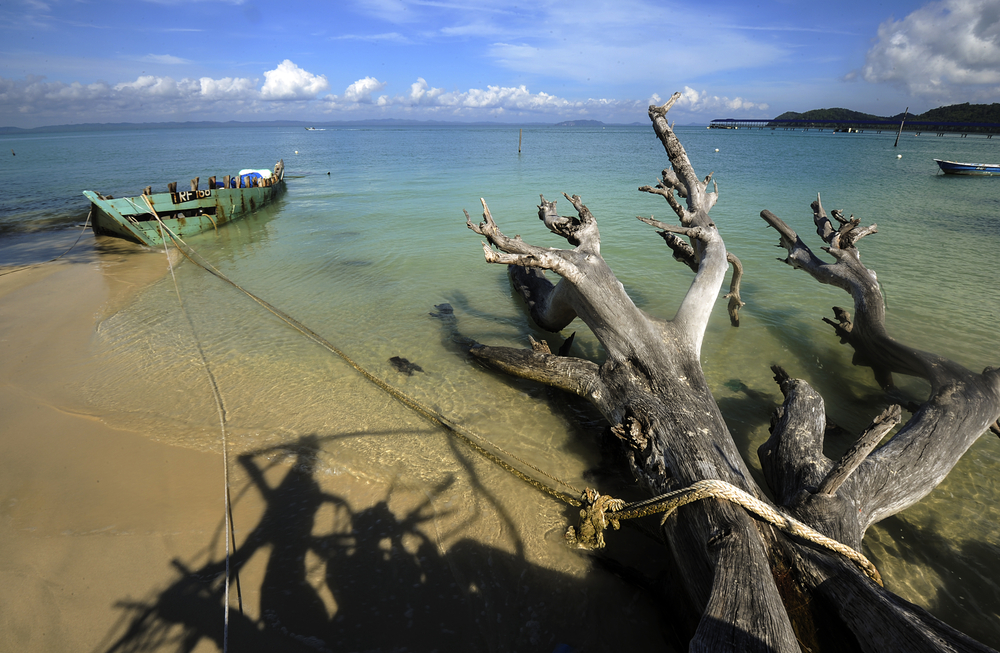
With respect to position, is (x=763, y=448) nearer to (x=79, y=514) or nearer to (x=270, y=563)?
(x=270, y=563)

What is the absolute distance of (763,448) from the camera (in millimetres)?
3783

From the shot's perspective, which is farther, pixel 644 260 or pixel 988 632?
pixel 644 260

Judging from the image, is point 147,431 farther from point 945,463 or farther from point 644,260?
point 644,260

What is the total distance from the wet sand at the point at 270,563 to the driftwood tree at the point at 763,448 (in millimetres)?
828

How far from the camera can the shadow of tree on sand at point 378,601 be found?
284 cm

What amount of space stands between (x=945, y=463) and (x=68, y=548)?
22.7ft

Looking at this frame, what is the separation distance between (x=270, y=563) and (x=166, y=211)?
47.1 ft

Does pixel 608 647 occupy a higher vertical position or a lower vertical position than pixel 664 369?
lower

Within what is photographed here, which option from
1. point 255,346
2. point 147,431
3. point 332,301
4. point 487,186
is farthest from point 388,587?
point 487,186

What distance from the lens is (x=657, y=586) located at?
10.4 ft

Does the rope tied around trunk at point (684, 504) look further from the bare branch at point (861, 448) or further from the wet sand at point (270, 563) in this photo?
the bare branch at point (861, 448)

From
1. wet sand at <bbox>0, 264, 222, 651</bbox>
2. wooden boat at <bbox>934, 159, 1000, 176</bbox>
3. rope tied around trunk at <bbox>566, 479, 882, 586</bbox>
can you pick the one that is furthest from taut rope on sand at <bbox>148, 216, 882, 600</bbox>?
wooden boat at <bbox>934, 159, 1000, 176</bbox>

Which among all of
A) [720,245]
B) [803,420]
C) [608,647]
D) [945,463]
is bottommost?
[608,647]

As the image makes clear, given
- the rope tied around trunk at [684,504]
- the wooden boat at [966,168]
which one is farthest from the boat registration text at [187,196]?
the wooden boat at [966,168]
